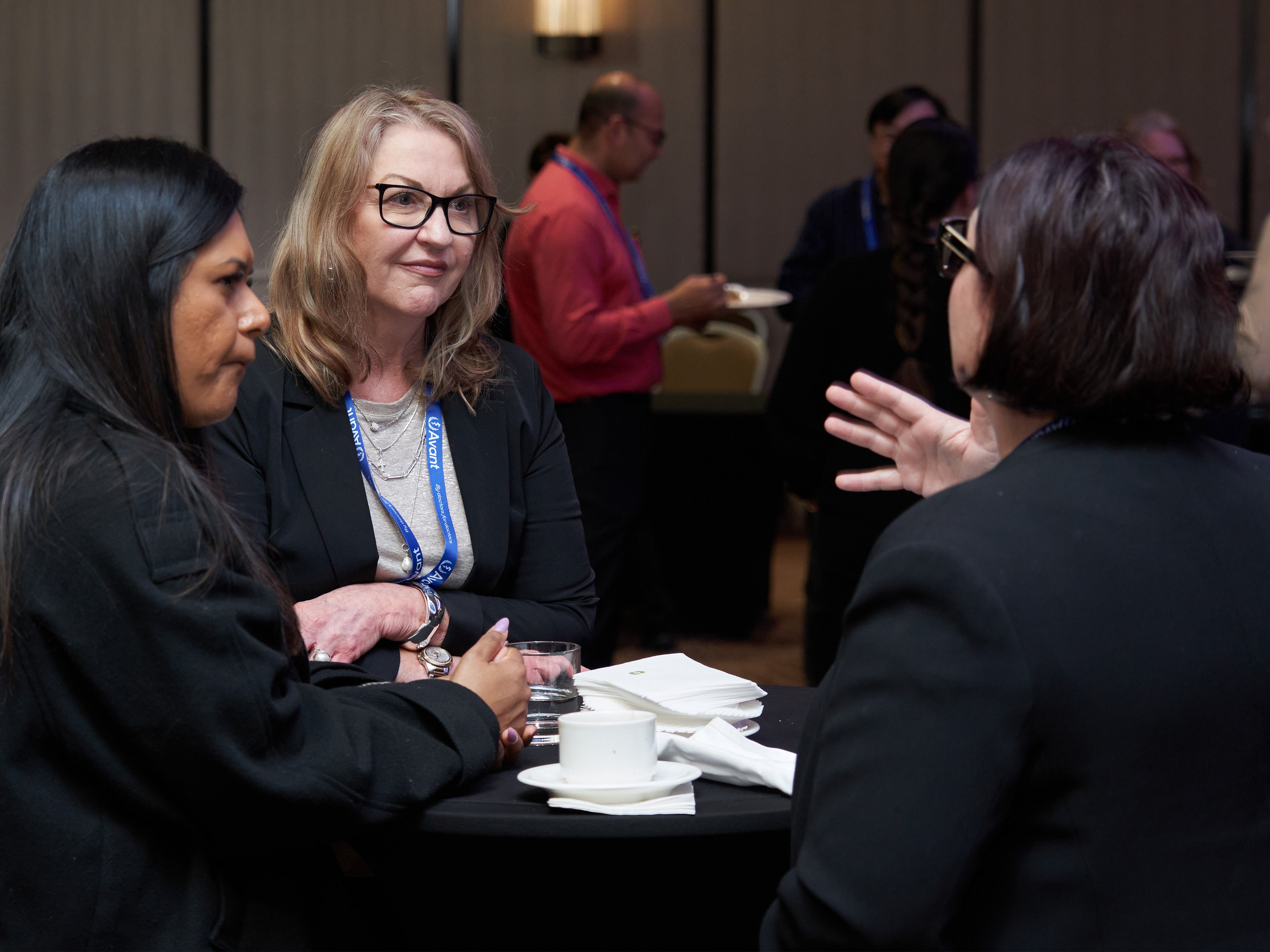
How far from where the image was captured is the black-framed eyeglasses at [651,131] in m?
3.86

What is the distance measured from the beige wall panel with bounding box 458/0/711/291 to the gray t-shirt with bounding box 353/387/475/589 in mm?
5211

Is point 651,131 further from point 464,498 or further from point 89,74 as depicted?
point 89,74

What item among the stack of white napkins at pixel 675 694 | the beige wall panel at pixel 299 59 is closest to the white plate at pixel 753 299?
the stack of white napkins at pixel 675 694

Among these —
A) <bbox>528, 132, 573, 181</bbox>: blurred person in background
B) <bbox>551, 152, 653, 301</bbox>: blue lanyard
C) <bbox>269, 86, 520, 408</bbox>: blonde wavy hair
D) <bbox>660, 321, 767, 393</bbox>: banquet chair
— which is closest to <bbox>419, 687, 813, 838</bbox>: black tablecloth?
<bbox>269, 86, 520, 408</bbox>: blonde wavy hair

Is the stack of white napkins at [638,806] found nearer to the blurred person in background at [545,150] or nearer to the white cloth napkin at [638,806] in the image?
the white cloth napkin at [638,806]

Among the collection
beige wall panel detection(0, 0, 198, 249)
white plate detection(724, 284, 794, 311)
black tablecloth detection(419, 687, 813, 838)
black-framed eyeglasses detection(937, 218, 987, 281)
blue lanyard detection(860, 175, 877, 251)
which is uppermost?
beige wall panel detection(0, 0, 198, 249)

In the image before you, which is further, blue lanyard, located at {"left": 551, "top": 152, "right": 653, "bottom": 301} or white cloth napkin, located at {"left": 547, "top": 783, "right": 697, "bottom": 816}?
blue lanyard, located at {"left": 551, "top": 152, "right": 653, "bottom": 301}

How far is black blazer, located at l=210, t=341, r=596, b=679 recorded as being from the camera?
1.74 meters

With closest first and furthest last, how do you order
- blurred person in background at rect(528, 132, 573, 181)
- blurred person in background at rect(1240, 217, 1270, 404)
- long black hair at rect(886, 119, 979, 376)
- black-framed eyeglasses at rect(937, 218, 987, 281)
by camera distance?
black-framed eyeglasses at rect(937, 218, 987, 281) < blurred person in background at rect(1240, 217, 1270, 404) < long black hair at rect(886, 119, 979, 376) < blurred person in background at rect(528, 132, 573, 181)

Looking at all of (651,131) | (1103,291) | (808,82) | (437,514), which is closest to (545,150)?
(651,131)

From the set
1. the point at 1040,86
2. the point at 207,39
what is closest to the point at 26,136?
the point at 207,39

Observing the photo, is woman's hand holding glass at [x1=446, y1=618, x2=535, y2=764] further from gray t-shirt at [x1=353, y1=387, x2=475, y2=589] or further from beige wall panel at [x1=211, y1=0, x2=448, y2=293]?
beige wall panel at [x1=211, y1=0, x2=448, y2=293]

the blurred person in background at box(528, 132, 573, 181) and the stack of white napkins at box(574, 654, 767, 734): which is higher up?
the blurred person in background at box(528, 132, 573, 181)

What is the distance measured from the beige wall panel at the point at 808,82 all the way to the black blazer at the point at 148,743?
20.7 feet
